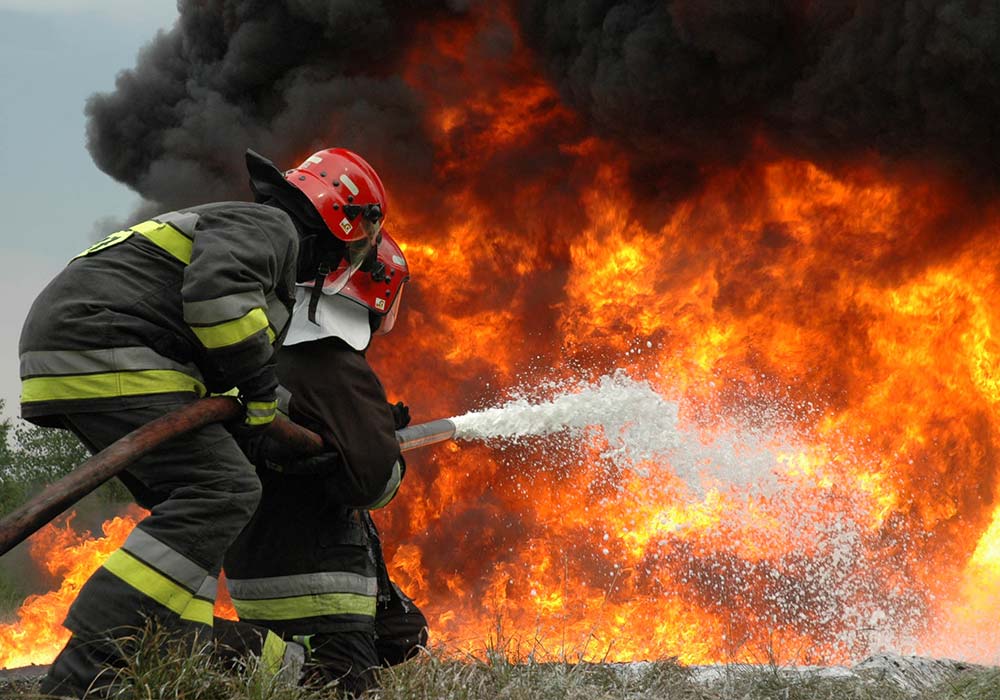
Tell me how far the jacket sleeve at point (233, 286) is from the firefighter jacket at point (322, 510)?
52 centimetres

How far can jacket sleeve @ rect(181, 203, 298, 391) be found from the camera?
315 centimetres

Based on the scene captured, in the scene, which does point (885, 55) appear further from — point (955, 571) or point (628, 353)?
point (955, 571)

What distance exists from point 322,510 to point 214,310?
1.21 metres

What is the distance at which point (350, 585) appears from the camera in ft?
13.2

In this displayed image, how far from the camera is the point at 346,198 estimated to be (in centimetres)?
Result: 410

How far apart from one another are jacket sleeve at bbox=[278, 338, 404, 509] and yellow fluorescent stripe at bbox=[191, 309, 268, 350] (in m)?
0.77

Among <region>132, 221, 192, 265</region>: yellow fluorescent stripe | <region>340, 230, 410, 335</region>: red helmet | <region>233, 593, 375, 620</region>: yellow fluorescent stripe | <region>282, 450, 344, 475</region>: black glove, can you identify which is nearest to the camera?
<region>132, 221, 192, 265</region>: yellow fluorescent stripe

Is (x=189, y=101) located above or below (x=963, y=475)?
above

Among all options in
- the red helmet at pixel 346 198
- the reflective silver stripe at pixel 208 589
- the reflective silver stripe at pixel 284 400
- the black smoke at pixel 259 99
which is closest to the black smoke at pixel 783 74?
the black smoke at pixel 259 99

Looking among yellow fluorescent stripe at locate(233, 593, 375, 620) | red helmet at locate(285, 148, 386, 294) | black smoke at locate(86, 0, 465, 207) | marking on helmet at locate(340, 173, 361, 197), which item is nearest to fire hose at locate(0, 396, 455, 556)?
yellow fluorescent stripe at locate(233, 593, 375, 620)

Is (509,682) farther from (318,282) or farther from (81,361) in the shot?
(81,361)

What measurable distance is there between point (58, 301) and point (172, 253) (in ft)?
1.29

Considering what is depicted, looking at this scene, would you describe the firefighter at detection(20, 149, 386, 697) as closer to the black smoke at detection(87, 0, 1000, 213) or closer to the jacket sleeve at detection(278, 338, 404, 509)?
the jacket sleeve at detection(278, 338, 404, 509)

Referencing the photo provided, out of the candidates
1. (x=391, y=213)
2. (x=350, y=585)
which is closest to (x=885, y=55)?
(x=391, y=213)
